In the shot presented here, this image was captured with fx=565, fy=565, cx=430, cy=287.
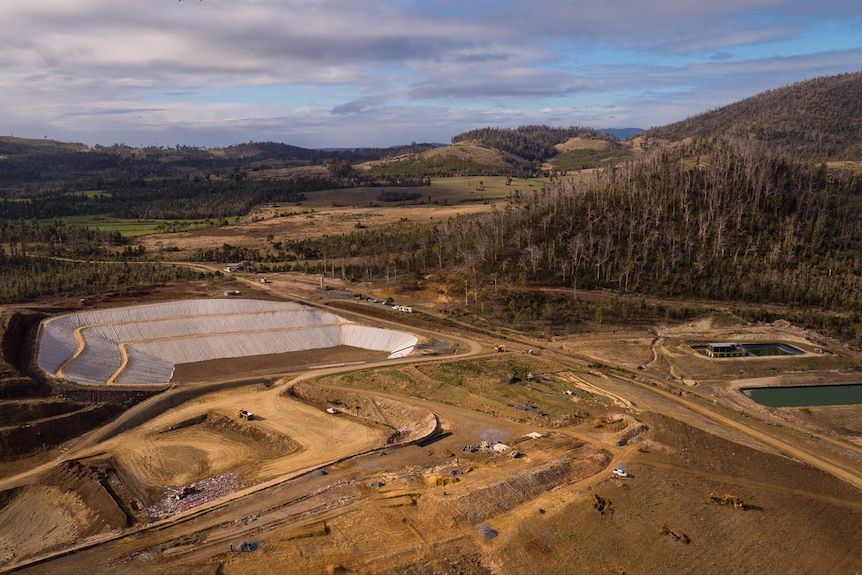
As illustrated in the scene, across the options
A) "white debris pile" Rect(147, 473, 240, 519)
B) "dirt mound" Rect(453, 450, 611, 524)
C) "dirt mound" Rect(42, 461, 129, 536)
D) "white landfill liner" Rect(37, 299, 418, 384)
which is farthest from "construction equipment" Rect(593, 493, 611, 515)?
"white landfill liner" Rect(37, 299, 418, 384)

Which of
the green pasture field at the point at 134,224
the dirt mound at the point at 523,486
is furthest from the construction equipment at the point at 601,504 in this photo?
the green pasture field at the point at 134,224

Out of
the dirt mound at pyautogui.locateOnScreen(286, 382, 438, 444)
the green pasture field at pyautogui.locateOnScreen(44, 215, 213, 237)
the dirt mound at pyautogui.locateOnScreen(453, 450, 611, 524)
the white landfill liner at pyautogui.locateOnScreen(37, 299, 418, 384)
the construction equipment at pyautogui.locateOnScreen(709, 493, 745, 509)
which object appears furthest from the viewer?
the green pasture field at pyautogui.locateOnScreen(44, 215, 213, 237)

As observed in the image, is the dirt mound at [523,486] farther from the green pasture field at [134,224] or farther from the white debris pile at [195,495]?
the green pasture field at [134,224]

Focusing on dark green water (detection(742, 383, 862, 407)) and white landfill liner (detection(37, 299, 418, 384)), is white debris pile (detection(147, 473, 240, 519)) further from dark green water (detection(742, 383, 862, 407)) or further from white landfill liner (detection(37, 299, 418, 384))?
dark green water (detection(742, 383, 862, 407))

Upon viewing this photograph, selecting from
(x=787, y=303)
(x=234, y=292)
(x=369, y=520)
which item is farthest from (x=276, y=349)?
(x=787, y=303)

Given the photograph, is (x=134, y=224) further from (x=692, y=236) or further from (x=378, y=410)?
(x=692, y=236)

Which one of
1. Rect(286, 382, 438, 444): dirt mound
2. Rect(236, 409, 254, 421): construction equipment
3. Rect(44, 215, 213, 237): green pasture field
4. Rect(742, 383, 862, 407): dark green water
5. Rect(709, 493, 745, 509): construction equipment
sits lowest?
Rect(742, 383, 862, 407): dark green water

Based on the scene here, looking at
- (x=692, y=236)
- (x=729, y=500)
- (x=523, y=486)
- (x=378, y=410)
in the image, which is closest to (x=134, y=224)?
(x=378, y=410)
